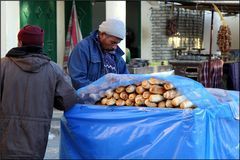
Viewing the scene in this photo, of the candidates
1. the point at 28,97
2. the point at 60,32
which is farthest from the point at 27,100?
the point at 60,32

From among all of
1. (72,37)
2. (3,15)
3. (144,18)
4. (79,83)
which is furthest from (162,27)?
(79,83)

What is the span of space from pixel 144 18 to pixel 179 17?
3.53 feet

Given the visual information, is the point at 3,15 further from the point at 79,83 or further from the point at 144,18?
the point at 79,83

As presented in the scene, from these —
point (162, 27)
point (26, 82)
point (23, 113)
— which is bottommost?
point (23, 113)

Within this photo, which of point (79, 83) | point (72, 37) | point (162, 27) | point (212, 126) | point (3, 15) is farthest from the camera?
point (162, 27)

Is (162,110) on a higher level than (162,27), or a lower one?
lower

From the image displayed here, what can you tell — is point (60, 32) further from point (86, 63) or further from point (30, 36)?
point (30, 36)

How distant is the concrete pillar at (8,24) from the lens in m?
8.88

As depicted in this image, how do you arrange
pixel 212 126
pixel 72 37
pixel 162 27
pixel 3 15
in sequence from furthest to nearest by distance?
pixel 162 27, pixel 72 37, pixel 3 15, pixel 212 126

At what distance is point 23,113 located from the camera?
130 inches

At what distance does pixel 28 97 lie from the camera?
3332mm

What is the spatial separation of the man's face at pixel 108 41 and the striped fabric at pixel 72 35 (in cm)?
612

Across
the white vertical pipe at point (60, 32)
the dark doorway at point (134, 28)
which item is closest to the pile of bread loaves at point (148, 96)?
the white vertical pipe at point (60, 32)

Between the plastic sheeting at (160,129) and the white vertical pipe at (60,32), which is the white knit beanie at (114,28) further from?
the white vertical pipe at (60,32)
